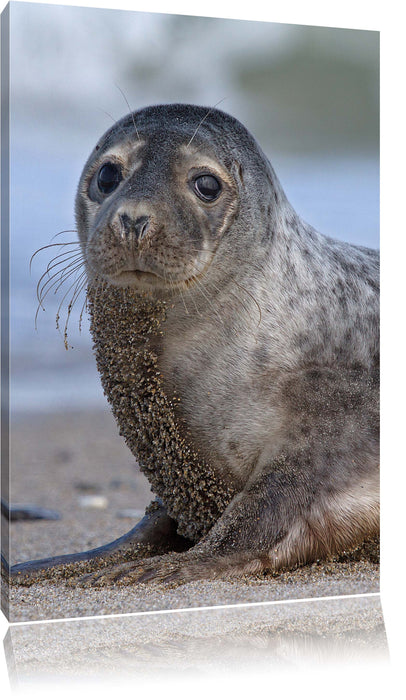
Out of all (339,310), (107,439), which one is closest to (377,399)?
(339,310)

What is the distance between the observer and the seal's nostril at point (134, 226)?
410 cm

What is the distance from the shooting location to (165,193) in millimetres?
4258

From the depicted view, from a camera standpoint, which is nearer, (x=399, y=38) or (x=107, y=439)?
(x=399, y=38)

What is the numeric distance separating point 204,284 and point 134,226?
1.70 ft

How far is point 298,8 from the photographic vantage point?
4.91m

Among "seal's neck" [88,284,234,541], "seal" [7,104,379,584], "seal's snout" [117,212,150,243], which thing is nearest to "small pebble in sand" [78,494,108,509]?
"seal" [7,104,379,584]

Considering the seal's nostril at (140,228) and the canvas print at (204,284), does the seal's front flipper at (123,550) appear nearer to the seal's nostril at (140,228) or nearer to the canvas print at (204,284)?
the canvas print at (204,284)

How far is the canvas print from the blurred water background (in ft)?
0.04

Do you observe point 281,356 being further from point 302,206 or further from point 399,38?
point 399,38

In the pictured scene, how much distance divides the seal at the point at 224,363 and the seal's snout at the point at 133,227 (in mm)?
145

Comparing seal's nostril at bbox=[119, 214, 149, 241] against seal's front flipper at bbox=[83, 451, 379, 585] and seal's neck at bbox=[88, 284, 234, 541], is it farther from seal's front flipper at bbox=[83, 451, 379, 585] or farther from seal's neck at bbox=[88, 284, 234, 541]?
seal's front flipper at bbox=[83, 451, 379, 585]

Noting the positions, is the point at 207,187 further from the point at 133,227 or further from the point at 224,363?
the point at 224,363

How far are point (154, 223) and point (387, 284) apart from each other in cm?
148

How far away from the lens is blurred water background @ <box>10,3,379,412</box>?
4.28 meters
